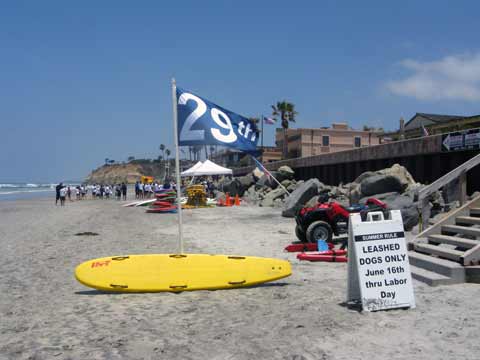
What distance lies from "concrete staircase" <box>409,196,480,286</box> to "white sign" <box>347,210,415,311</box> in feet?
4.65

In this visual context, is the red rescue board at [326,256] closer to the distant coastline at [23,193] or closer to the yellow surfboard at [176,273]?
the yellow surfboard at [176,273]

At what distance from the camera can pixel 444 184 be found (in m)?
9.29

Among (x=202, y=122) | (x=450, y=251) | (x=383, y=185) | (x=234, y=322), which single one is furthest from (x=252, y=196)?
(x=234, y=322)

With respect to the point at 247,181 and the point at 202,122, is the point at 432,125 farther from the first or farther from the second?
the point at 202,122

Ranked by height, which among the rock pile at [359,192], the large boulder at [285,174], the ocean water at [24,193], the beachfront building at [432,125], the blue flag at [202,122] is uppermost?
the beachfront building at [432,125]

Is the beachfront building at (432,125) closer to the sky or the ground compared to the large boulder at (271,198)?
closer to the sky

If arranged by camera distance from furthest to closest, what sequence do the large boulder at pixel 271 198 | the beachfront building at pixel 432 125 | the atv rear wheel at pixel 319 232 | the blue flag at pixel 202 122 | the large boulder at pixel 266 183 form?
the large boulder at pixel 266 183 → the large boulder at pixel 271 198 → the beachfront building at pixel 432 125 → the atv rear wheel at pixel 319 232 → the blue flag at pixel 202 122

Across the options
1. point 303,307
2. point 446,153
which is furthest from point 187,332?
point 446,153

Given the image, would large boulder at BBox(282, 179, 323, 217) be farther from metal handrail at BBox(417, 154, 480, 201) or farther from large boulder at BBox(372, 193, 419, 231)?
metal handrail at BBox(417, 154, 480, 201)

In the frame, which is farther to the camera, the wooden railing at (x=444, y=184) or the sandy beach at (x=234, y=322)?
the wooden railing at (x=444, y=184)

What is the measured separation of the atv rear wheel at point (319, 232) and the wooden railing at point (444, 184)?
2.10m

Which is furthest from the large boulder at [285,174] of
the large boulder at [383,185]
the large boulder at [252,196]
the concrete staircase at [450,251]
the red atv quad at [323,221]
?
the concrete staircase at [450,251]

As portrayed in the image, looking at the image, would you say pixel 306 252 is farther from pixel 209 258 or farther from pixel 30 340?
pixel 30 340

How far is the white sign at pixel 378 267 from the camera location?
5.51 meters
